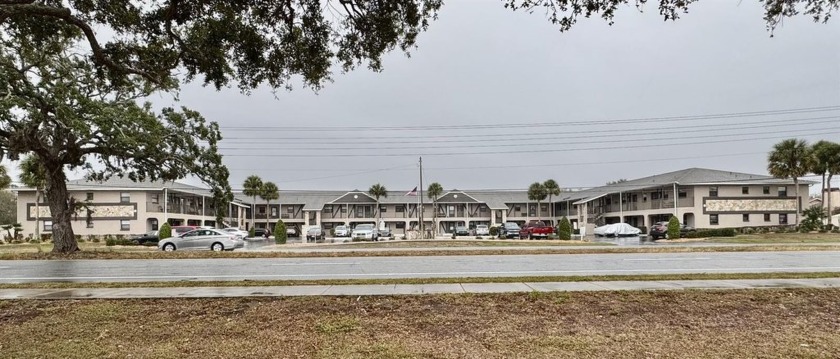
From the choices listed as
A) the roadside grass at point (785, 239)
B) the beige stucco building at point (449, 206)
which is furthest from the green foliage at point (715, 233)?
the beige stucco building at point (449, 206)

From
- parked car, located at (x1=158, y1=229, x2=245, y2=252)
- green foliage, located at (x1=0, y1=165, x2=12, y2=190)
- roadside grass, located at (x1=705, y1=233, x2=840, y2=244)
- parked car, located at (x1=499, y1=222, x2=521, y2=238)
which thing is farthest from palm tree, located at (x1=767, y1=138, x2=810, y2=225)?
green foliage, located at (x1=0, y1=165, x2=12, y2=190)

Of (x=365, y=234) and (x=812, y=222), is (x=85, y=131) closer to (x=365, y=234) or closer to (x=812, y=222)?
(x=365, y=234)

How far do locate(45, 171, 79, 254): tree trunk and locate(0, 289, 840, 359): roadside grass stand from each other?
58.0 feet

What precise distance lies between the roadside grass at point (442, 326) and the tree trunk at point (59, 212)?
1767cm

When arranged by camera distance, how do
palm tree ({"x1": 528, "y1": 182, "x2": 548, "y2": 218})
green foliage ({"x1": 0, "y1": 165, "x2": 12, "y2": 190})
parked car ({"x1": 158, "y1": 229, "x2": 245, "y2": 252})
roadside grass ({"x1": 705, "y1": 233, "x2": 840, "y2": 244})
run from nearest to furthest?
parked car ({"x1": 158, "y1": 229, "x2": 245, "y2": 252}) → roadside grass ({"x1": 705, "y1": 233, "x2": 840, "y2": 244}) → green foliage ({"x1": 0, "y1": 165, "x2": 12, "y2": 190}) → palm tree ({"x1": 528, "y1": 182, "x2": 548, "y2": 218})

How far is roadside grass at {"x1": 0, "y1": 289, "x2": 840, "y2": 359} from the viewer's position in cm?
562

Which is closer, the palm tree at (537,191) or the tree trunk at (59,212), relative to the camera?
the tree trunk at (59,212)

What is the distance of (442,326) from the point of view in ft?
22.2

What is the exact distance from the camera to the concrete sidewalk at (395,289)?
954cm

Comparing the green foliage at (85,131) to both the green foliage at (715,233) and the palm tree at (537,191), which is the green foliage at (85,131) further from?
A: the palm tree at (537,191)

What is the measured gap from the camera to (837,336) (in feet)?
19.8

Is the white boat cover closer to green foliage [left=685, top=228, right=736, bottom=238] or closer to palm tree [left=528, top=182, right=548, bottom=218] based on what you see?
green foliage [left=685, top=228, right=736, bottom=238]

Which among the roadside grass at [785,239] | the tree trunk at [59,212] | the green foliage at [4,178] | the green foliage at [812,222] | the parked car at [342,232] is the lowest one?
the parked car at [342,232]

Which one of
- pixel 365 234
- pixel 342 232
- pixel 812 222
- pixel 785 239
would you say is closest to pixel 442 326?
pixel 785 239
